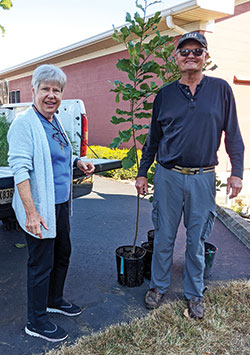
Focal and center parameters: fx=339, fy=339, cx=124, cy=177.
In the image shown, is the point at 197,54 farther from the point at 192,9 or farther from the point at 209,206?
the point at 192,9

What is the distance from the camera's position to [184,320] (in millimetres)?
2750

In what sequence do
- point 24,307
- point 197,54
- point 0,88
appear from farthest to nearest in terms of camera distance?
point 0,88, point 24,307, point 197,54

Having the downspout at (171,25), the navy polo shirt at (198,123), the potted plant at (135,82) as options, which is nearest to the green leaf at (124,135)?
the potted plant at (135,82)

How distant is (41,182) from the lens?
2.23 meters

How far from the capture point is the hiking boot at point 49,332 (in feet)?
8.26

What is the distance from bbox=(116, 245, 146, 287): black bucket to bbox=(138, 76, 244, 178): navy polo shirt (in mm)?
1044

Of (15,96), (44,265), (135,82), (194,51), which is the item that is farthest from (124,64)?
(15,96)

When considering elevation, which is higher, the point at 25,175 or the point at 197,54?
the point at 197,54

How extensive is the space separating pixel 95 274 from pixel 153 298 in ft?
2.84

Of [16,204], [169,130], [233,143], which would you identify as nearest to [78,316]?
[16,204]

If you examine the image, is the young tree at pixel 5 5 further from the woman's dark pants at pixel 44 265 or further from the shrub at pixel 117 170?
the shrub at pixel 117 170

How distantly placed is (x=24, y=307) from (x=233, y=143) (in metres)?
2.28

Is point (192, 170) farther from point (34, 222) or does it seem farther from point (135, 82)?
point (34, 222)

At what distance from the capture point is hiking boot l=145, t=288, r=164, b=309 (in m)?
2.96
